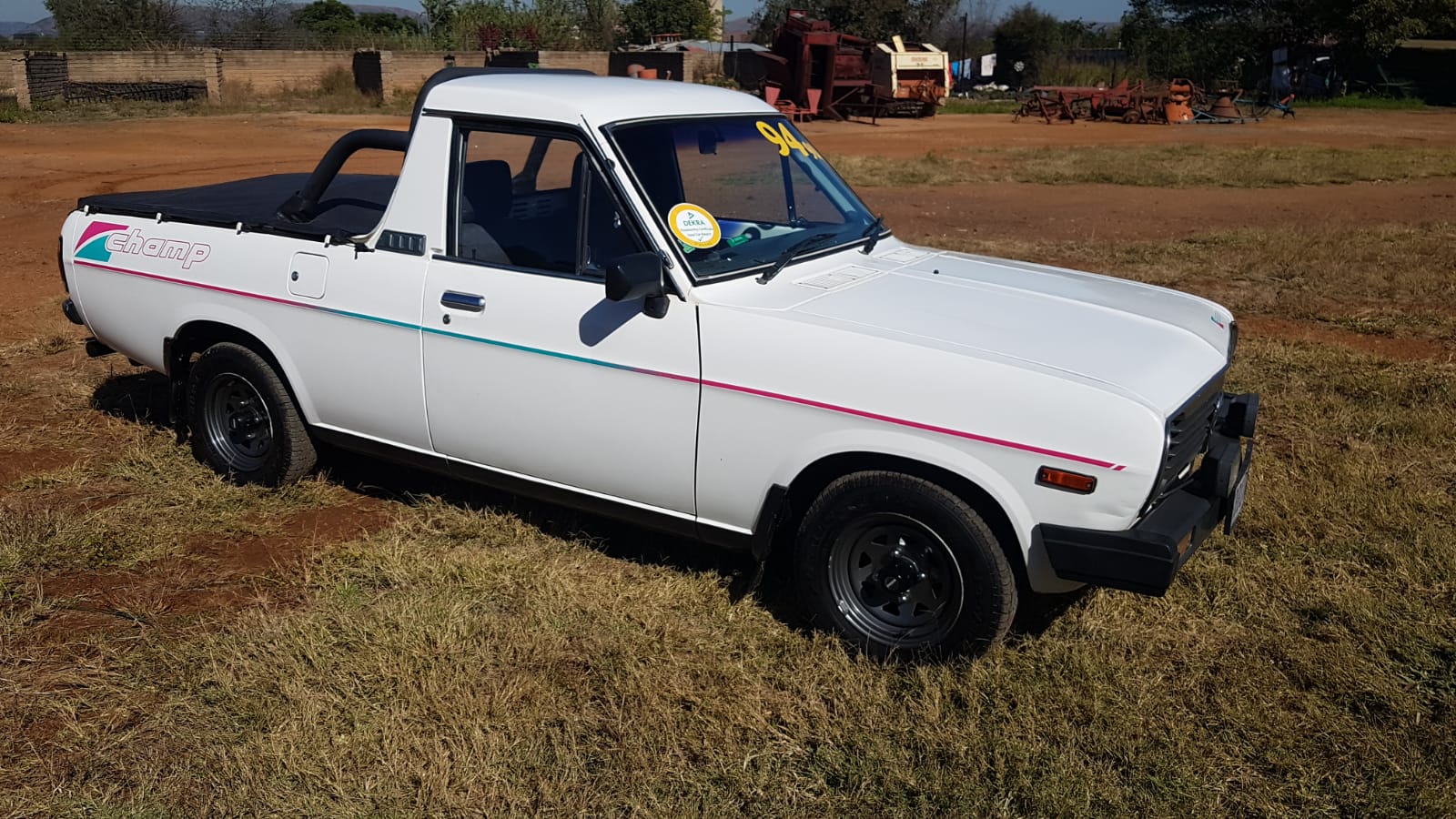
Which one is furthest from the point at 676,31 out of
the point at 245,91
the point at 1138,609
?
the point at 1138,609

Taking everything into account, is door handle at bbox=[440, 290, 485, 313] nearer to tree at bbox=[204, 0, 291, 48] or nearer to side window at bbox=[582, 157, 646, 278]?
side window at bbox=[582, 157, 646, 278]

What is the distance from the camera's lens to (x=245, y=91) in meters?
31.2

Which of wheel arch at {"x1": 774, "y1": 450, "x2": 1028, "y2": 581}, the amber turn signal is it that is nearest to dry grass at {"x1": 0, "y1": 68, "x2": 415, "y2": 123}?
wheel arch at {"x1": 774, "y1": 450, "x2": 1028, "y2": 581}

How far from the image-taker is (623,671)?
→ 388cm

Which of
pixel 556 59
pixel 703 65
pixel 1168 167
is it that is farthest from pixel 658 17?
pixel 1168 167

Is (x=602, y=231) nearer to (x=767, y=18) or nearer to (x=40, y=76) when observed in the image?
(x=40, y=76)

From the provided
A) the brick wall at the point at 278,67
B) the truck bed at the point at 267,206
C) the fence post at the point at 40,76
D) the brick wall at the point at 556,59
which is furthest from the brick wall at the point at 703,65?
the truck bed at the point at 267,206

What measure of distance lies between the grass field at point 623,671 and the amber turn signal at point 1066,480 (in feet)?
2.45

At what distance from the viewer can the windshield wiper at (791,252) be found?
413 centimetres

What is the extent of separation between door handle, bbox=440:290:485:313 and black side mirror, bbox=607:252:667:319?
2.32 feet

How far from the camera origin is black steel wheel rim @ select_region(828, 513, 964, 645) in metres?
3.73

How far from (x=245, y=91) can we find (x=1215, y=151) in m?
24.5

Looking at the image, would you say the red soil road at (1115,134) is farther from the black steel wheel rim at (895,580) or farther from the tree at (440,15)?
the tree at (440,15)

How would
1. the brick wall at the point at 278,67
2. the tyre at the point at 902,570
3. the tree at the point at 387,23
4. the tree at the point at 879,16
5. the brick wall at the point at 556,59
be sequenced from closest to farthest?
the tyre at the point at 902,570 → the brick wall at the point at 278,67 → the brick wall at the point at 556,59 → the tree at the point at 879,16 → the tree at the point at 387,23
